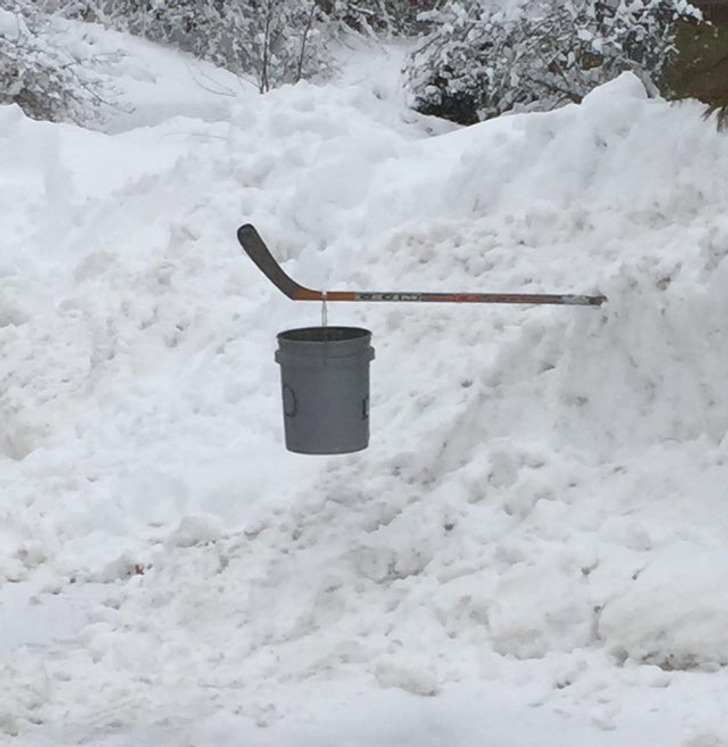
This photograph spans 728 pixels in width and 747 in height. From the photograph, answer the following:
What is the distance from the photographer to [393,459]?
16.1ft

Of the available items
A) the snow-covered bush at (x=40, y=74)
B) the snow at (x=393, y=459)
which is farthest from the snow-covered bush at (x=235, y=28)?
the snow at (x=393, y=459)

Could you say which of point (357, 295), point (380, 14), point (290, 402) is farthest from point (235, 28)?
point (290, 402)

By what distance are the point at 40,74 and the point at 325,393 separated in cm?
969

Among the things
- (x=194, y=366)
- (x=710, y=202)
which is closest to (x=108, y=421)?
(x=194, y=366)

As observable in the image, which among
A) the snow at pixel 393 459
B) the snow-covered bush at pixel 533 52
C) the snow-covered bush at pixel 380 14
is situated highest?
the snow-covered bush at pixel 380 14

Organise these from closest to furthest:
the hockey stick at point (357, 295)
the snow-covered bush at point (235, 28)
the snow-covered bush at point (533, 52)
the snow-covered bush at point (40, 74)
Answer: the hockey stick at point (357, 295), the snow-covered bush at point (533, 52), the snow-covered bush at point (40, 74), the snow-covered bush at point (235, 28)

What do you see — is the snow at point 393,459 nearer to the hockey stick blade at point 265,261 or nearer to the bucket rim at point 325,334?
the bucket rim at point 325,334

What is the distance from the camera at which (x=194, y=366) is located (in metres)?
6.13

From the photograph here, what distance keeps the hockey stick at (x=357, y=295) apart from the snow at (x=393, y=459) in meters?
0.14

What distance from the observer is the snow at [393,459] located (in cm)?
360

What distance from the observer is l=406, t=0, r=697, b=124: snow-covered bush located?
9922 millimetres

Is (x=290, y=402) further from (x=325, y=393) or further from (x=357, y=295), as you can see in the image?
(x=357, y=295)

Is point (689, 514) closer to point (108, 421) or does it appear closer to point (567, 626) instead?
point (567, 626)

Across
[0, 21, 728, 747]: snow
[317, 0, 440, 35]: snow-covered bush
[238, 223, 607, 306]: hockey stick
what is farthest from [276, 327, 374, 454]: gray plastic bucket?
[317, 0, 440, 35]: snow-covered bush
